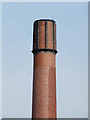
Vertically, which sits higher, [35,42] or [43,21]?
[43,21]

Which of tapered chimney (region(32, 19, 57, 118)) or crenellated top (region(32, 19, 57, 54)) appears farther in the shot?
crenellated top (region(32, 19, 57, 54))

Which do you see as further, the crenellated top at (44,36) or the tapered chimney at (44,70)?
the crenellated top at (44,36)

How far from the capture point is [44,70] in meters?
32.2

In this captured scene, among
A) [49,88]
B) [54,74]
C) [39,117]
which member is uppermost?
[54,74]

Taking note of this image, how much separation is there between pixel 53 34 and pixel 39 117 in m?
11.9

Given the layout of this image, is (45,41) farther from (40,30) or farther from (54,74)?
(54,74)

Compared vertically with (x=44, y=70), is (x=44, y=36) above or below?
above

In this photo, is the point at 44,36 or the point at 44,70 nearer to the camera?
the point at 44,70

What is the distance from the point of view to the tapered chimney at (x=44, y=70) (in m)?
31.5

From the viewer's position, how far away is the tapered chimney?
31.5 metres

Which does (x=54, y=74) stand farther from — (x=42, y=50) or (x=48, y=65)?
(x=42, y=50)

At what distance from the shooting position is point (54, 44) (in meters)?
33.5

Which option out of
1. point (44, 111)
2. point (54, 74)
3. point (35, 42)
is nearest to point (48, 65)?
point (54, 74)

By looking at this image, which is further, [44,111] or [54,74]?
[54,74]
